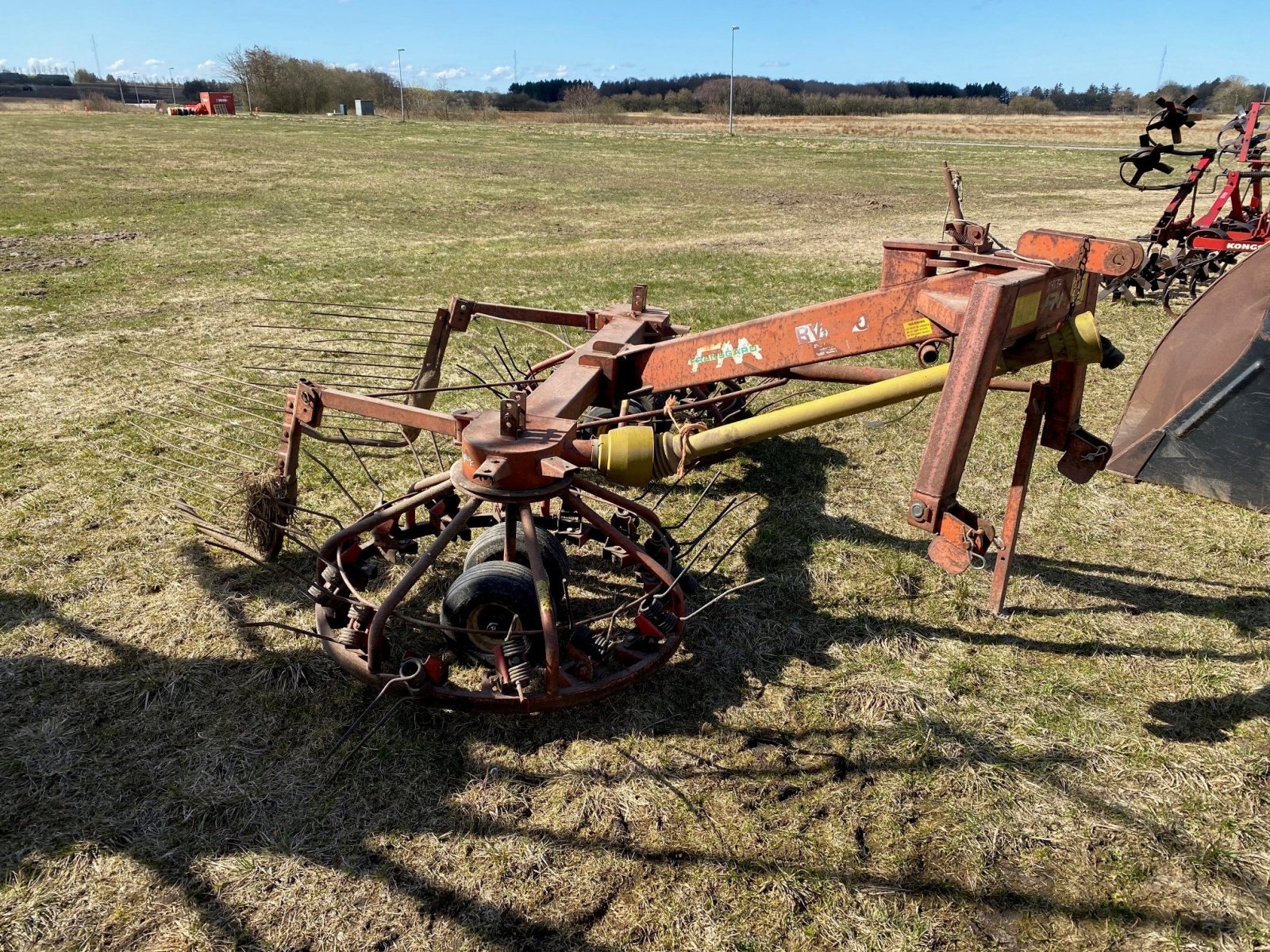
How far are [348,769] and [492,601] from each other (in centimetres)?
86

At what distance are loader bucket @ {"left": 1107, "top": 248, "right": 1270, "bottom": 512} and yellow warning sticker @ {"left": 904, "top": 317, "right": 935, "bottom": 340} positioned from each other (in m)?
2.79

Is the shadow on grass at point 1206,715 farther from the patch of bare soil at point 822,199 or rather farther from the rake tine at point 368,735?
the patch of bare soil at point 822,199

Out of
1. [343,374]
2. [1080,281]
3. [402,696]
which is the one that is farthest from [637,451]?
[343,374]

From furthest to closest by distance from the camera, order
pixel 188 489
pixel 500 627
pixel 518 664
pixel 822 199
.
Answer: pixel 822 199, pixel 188 489, pixel 500 627, pixel 518 664

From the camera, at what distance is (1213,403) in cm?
512

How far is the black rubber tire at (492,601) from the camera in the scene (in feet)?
11.9

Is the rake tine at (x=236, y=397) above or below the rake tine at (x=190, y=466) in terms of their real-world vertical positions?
above

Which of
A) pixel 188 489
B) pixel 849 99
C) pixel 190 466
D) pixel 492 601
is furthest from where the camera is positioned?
pixel 849 99

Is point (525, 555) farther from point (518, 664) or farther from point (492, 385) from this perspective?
point (492, 385)

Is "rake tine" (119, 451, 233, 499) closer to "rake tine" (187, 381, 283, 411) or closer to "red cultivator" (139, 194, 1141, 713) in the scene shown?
"rake tine" (187, 381, 283, 411)

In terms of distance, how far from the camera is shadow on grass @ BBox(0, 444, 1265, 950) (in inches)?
113

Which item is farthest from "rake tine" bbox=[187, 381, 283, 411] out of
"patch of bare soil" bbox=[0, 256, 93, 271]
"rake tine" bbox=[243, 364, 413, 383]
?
"patch of bare soil" bbox=[0, 256, 93, 271]

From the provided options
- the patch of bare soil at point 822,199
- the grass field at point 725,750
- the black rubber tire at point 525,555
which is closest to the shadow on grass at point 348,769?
the grass field at point 725,750

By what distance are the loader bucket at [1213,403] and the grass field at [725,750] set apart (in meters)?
0.22
